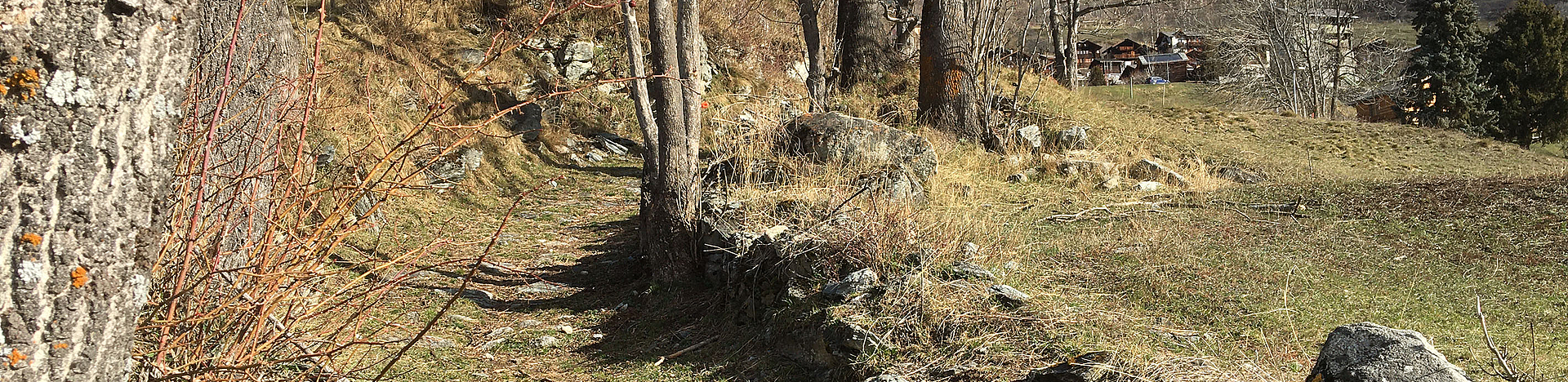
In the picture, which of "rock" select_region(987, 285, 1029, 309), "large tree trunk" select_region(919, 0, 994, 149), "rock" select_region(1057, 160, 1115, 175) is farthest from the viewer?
"large tree trunk" select_region(919, 0, 994, 149)

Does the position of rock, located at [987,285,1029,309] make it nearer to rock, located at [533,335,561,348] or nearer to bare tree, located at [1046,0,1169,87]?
rock, located at [533,335,561,348]

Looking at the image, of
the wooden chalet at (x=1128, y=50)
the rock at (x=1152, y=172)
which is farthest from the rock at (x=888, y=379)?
the wooden chalet at (x=1128, y=50)

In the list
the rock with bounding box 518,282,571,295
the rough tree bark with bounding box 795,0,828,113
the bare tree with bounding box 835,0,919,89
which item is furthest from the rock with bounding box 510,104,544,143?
the rock with bounding box 518,282,571,295

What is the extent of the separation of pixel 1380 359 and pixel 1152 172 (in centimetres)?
644

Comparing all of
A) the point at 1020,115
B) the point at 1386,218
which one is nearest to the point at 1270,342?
the point at 1386,218

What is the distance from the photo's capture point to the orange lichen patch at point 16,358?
162cm

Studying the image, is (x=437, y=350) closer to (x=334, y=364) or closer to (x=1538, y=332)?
(x=334, y=364)

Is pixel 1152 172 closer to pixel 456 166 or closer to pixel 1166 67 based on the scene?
pixel 456 166

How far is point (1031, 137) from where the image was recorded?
10.6 m

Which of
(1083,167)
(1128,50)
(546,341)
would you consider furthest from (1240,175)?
(1128,50)

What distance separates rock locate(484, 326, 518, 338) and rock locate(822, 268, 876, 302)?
190 cm

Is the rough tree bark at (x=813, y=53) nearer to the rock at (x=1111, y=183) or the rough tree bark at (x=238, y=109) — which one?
the rock at (x=1111, y=183)

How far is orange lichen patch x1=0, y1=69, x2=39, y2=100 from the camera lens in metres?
1.54

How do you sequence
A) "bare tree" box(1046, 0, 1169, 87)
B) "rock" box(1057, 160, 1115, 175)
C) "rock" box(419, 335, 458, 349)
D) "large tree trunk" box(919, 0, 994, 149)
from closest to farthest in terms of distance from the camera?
1. "rock" box(419, 335, 458, 349)
2. "rock" box(1057, 160, 1115, 175)
3. "large tree trunk" box(919, 0, 994, 149)
4. "bare tree" box(1046, 0, 1169, 87)
